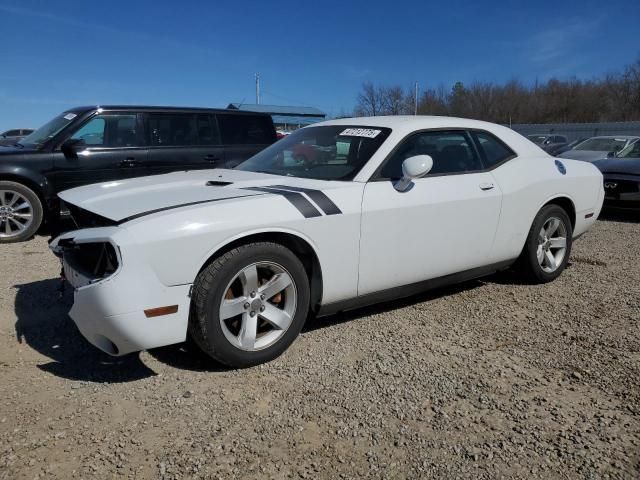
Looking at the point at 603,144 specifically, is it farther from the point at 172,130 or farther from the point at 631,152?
the point at 172,130

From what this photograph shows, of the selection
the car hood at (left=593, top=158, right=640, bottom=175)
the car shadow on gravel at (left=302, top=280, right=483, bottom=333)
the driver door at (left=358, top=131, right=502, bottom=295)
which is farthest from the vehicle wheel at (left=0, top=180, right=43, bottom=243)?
the car hood at (left=593, top=158, right=640, bottom=175)

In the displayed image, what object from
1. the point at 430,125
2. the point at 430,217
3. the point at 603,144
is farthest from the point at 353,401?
the point at 603,144

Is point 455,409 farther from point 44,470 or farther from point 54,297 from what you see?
point 54,297

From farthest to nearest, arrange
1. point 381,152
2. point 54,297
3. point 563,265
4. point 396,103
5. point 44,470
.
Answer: point 396,103, point 563,265, point 54,297, point 381,152, point 44,470

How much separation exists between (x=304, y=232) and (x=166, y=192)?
3.08ft

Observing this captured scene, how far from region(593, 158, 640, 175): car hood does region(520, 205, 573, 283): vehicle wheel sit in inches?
170

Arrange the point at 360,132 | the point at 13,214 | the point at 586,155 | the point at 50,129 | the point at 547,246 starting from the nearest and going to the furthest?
the point at 360,132
the point at 547,246
the point at 13,214
the point at 50,129
the point at 586,155

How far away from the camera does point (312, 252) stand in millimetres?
3154

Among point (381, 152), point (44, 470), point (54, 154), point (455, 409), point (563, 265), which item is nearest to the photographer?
point (44, 470)

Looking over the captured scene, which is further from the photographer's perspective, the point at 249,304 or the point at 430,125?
the point at 430,125

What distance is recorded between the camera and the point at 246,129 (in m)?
7.98

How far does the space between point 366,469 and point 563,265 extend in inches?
136

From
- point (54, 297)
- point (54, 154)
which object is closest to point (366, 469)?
point (54, 297)

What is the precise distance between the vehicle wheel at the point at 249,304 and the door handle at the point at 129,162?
179 inches
